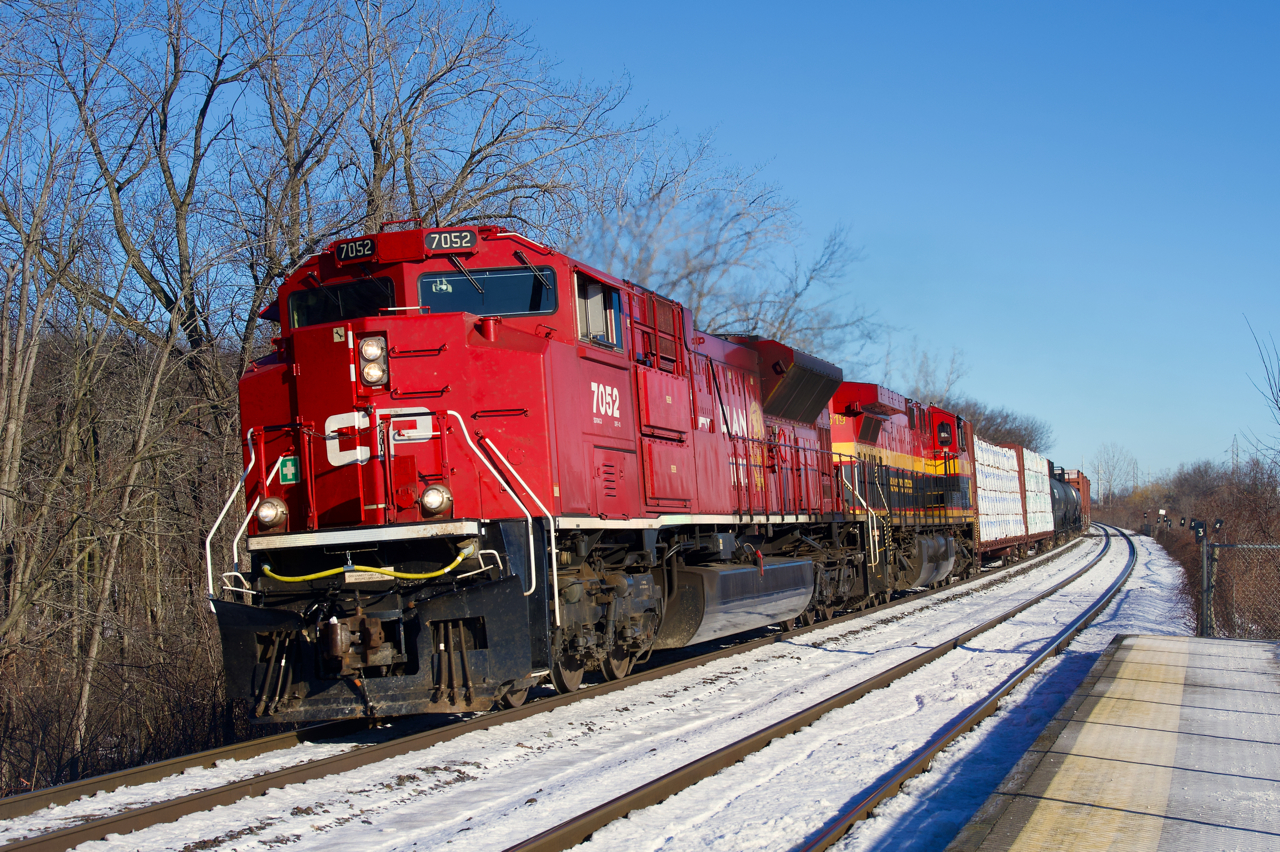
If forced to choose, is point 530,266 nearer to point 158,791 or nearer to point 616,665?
point 616,665

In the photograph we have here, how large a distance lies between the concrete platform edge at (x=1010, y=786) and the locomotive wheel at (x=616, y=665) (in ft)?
12.5

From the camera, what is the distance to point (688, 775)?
5.52m

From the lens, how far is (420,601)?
6.60 meters

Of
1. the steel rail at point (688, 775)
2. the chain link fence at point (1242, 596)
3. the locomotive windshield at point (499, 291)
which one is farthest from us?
the chain link fence at point (1242, 596)

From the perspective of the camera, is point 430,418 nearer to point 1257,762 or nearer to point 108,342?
point 1257,762

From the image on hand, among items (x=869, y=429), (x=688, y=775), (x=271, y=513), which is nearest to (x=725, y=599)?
(x=688, y=775)

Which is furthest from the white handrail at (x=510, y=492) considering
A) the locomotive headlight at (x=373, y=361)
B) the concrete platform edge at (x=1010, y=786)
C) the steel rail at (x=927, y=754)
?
the concrete platform edge at (x=1010, y=786)

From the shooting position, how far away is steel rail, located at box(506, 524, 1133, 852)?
4426 millimetres

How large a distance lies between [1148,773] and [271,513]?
18.4ft

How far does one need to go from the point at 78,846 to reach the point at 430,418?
3315 millimetres

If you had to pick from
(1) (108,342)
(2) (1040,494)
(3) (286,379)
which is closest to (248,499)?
(3) (286,379)

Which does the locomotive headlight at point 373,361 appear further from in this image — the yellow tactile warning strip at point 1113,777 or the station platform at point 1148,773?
the yellow tactile warning strip at point 1113,777

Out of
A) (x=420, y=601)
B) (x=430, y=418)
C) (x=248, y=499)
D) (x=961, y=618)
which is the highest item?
(x=430, y=418)

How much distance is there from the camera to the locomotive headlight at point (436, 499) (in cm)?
656
